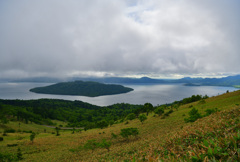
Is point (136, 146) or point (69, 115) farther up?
point (136, 146)

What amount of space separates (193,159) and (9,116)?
150625mm

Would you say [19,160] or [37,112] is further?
[37,112]

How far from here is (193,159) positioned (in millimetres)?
3361

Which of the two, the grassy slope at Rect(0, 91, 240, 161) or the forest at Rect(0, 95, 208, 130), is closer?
the grassy slope at Rect(0, 91, 240, 161)

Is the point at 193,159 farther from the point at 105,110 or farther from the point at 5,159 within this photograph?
the point at 105,110

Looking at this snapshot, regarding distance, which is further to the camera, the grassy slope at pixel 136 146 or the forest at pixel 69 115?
the forest at pixel 69 115

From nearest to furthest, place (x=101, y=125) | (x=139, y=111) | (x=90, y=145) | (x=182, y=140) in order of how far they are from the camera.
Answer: (x=182, y=140) → (x=90, y=145) → (x=101, y=125) → (x=139, y=111)

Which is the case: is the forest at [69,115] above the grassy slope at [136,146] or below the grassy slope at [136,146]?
below

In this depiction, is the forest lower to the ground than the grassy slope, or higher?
lower

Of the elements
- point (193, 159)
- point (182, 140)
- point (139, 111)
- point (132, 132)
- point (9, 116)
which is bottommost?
point (9, 116)

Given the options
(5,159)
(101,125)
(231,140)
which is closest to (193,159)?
(231,140)

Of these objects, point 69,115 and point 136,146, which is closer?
point 136,146

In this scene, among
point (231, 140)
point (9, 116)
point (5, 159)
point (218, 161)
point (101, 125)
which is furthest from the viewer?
point (9, 116)

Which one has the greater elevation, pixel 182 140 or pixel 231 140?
pixel 231 140
